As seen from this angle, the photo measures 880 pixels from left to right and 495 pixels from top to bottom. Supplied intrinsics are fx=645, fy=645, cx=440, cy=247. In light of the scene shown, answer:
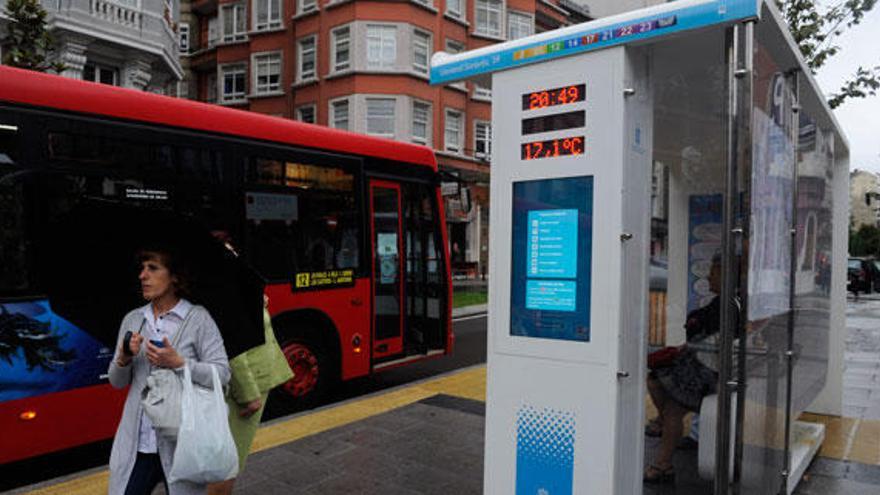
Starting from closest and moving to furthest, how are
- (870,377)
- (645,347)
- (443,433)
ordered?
(645,347) → (443,433) → (870,377)

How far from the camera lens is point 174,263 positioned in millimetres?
2824

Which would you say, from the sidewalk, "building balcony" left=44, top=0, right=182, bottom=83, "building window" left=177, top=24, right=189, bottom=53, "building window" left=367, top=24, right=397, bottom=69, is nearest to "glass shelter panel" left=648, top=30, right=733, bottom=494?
the sidewalk

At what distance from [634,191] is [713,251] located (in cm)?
135

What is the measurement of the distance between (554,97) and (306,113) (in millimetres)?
28101

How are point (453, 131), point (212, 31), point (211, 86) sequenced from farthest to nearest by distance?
point (211, 86), point (212, 31), point (453, 131)

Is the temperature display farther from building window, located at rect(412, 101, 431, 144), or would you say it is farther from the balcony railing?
building window, located at rect(412, 101, 431, 144)

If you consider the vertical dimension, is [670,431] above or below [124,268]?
below

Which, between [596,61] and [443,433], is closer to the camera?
[596,61]

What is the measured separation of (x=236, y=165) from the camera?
6.29m

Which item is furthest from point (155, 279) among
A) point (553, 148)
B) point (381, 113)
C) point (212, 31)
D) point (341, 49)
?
point (212, 31)

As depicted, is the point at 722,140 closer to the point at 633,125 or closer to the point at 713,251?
the point at 713,251

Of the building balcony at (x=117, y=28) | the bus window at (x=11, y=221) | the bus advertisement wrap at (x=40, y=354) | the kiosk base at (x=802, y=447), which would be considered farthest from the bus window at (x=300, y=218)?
the building balcony at (x=117, y=28)

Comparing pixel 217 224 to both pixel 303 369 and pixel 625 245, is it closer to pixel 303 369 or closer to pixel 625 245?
pixel 303 369

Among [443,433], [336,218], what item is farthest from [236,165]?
[443,433]
